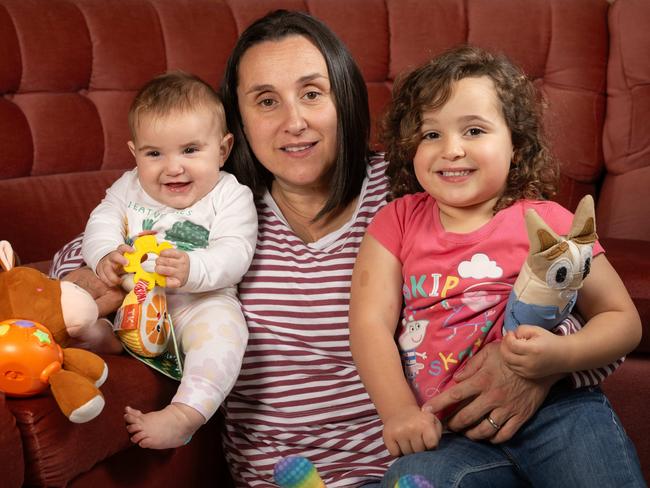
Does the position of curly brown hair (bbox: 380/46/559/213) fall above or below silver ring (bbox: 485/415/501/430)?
above

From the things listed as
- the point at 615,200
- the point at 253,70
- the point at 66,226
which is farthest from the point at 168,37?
the point at 615,200

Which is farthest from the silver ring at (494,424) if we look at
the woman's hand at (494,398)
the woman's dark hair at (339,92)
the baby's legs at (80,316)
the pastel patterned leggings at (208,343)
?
the baby's legs at (80,316)

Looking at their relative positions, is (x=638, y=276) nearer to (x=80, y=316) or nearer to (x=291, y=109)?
(x=291, y=109)

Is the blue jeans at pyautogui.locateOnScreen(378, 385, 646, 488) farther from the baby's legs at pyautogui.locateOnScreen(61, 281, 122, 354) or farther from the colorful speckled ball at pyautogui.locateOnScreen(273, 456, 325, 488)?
the baby's legs at pyautogui.locateOnScreen(61, 281, 122, 354)

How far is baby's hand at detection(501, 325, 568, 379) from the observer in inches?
48.3

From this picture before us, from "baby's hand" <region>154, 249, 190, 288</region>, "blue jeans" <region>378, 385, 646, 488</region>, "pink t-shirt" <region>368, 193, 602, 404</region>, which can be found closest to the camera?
"blue jeans" <region>378, 385, 646, 488</region>

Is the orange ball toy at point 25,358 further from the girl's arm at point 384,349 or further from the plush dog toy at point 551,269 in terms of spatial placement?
the plush dog toy at point 551,269

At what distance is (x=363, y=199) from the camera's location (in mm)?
1725

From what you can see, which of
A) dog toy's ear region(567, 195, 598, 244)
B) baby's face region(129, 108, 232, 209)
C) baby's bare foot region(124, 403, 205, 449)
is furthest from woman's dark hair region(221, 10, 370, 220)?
dog toy's ear region(567, 195, 598, 244)

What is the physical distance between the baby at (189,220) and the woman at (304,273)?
8cm

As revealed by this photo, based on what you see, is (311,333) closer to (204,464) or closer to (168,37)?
(204,464)

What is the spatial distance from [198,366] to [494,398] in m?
0.51

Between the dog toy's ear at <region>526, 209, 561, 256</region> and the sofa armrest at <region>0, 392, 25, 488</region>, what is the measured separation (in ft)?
2.61

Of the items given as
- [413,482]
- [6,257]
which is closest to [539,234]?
[413,482]
